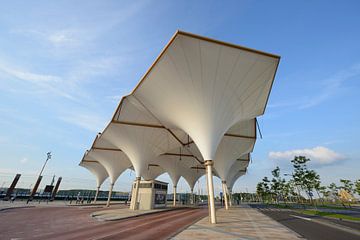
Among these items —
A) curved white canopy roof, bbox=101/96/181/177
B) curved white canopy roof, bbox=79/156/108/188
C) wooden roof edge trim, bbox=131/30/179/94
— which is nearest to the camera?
wooden roof edge trim, bbox=131/30/179/94

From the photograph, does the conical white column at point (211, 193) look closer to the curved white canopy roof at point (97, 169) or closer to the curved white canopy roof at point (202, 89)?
the curved white canopy roof at point (202, 89)

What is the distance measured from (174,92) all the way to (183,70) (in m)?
2.21

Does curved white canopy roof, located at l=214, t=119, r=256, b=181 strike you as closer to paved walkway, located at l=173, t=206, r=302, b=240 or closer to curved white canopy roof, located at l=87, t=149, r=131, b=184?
paved walkway, located at l=173, t=206, r=302, b=240

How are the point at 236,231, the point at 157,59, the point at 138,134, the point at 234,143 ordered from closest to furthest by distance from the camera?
the point at 236,231
the point at 157,59
the point at 138,134
the point at 234,143

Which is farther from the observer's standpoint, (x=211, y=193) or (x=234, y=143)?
(x=234, y=143)

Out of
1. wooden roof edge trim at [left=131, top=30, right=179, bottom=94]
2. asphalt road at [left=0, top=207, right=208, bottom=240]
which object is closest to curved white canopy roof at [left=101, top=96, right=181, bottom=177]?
wooden roof edge trim at [left=131, top=30, right=179, bottom=94]

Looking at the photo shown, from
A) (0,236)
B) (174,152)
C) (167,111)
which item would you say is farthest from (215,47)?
(174,152)

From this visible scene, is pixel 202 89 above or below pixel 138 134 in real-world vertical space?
below

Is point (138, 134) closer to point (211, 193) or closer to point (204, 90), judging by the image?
point (204, 90)

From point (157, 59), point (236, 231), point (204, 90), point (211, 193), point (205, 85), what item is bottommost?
point (236, 231)

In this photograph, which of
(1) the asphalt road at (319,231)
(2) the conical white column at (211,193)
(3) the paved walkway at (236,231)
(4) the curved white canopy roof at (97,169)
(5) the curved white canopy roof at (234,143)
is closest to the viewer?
(3) the paved walkway at (236,231)

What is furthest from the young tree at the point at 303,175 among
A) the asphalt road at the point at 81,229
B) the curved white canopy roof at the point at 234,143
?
the asphalt road at the point at 81,229

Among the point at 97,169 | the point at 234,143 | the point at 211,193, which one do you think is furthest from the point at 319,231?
the point at 97,169

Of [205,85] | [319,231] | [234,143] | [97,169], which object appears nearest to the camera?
[319,231]
